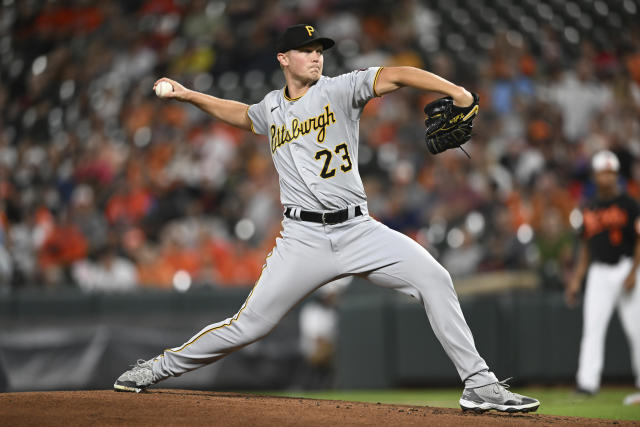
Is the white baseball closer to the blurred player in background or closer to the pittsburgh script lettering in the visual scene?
the pittsburgh script lettering

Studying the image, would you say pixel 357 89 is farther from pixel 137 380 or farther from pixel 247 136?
pixel 247 136

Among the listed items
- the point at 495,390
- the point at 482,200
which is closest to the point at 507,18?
the point at 482,200

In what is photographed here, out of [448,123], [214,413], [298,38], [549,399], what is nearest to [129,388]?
[214,413]

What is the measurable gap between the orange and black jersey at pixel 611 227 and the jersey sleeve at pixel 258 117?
12.2 feet

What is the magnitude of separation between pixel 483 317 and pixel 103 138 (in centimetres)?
680

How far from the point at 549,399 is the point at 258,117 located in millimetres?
3954

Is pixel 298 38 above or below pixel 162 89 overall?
above

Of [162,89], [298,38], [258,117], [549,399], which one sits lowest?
[549,399]

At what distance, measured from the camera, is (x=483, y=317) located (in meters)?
9.10

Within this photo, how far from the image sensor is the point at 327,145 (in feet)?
14.9

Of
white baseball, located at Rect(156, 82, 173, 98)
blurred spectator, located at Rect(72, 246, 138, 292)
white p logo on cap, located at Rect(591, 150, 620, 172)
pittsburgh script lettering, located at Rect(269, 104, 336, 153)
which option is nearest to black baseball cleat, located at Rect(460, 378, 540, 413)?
pittsburgh script lettering, located at Rect(269, 104, 336, 153)

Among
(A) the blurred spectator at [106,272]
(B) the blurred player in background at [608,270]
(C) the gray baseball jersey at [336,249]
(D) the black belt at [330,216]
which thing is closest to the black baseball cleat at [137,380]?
(C) the gray baseball jersey at [336,249]

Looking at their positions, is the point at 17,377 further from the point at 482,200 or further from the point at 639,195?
the point at 639,195

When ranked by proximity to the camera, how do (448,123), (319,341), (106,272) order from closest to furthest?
(448,123) → (319,341) → (106,272)
